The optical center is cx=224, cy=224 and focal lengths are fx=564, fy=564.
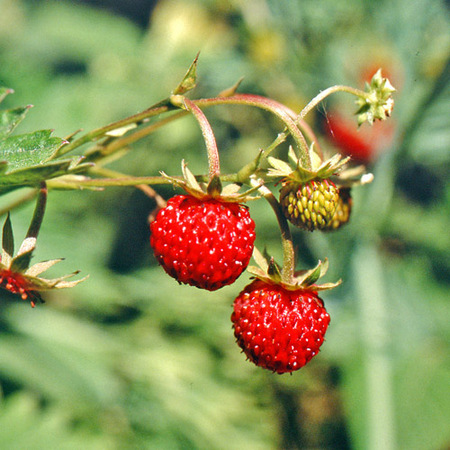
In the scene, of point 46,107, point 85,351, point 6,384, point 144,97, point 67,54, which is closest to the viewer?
point 6,384

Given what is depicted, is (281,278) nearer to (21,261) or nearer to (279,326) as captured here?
(279,326)

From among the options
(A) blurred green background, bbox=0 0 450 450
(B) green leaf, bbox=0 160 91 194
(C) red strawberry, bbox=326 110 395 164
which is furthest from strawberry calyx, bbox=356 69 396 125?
(C) red strawberry, bbox=326 110 395 164

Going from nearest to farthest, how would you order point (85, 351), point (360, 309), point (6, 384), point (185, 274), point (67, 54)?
point (185, 274) < point (6, 384) < point (85, 351) < point (360, 309) < point (67, 54)

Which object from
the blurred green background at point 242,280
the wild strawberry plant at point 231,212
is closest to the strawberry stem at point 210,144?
the wild strawberry plant at point 231,212

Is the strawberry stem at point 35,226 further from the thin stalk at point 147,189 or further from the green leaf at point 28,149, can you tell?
the thin stalk at point 147,189

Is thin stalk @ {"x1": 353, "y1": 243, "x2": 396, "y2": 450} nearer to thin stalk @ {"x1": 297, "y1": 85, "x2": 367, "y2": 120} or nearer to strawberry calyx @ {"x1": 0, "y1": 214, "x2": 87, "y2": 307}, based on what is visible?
thin stalk @ {"x1": 297, "y1": 85, "x2": 367, "y2": 120}

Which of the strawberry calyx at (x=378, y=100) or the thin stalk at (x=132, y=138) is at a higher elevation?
the strawberry calyx at (x=378, y=100)

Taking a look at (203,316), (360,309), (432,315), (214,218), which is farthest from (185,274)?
(432,315)

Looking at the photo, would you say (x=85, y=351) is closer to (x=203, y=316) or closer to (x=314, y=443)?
(x=203, y=316)
